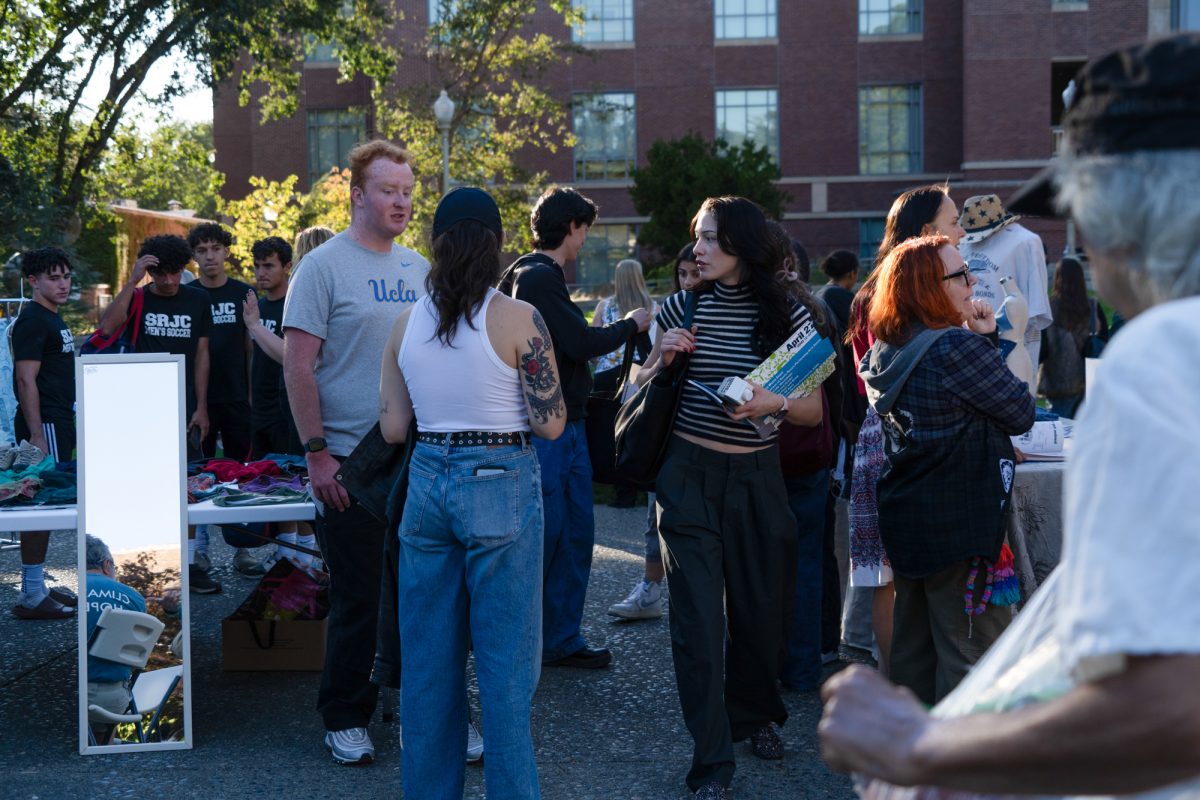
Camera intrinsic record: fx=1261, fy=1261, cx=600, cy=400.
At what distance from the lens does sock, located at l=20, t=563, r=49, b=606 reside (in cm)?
698

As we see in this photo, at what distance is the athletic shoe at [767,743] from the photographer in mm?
4789

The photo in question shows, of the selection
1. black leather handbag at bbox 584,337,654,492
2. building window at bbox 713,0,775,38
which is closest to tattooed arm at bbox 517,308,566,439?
black leather handbag at bbox 584,337,654,492

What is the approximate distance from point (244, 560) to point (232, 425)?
3.08 ft

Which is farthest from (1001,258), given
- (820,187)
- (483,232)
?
(820,187)

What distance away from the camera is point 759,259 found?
15.0ft

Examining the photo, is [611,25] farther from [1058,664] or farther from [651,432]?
[1058,664]

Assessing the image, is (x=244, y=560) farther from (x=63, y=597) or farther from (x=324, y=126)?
(x=324, y=126)

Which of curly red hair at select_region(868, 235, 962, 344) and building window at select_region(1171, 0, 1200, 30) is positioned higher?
building window at select_region(1171, 0, 1200, 30)

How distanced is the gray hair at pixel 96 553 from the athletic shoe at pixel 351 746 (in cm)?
111

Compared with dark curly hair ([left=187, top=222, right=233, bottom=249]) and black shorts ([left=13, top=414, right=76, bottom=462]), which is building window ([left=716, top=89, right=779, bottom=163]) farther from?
black shorts ([left=13, top=414, right=76, bottom=462])

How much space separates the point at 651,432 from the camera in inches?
179

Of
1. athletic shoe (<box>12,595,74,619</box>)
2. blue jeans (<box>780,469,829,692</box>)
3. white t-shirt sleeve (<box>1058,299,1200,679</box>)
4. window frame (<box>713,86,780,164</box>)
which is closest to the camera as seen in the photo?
white t-shirt sleeve (<box>1058,299,1200,679</box>)

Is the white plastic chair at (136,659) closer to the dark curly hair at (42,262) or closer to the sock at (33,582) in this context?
the sock at (33,582)

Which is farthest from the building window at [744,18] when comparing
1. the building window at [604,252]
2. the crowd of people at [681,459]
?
the crowd of people at [681,459]
